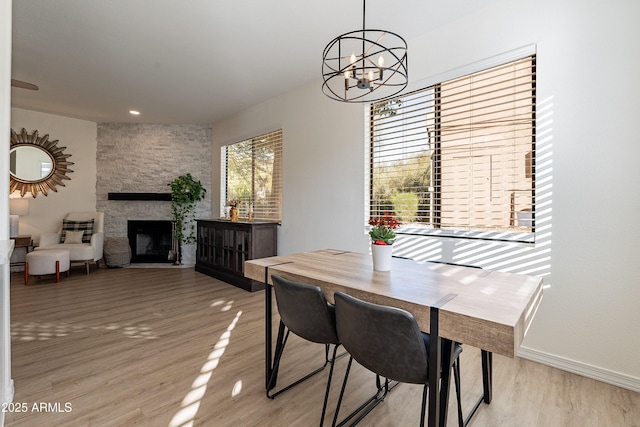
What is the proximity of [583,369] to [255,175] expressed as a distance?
15.3 ft

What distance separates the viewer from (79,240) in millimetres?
5352

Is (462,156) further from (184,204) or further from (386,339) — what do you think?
(184,204)

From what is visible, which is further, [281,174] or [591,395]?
[281,174]

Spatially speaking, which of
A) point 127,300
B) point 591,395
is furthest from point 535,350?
point 127,300

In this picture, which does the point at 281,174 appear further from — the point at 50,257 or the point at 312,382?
the point at 50,257

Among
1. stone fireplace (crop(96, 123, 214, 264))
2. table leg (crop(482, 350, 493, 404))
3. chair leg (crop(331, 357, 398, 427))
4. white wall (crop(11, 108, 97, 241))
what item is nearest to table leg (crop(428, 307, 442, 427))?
chair leg (crop(331, 357, 398, 427))

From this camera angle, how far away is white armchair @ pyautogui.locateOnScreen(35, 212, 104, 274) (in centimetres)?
495

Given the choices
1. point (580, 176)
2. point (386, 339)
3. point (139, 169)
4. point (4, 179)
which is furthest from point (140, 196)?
point (580, 176)

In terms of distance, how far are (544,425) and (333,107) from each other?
11.2ft

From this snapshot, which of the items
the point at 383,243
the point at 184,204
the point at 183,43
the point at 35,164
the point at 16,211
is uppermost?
the point at 183,43

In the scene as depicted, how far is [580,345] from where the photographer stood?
2.15 m

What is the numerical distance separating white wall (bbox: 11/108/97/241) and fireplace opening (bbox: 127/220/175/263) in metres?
0.93

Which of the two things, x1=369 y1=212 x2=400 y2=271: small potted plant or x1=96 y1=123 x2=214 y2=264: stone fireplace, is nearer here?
x1=369 y1=212 x2=400 y2=271: small potted plant

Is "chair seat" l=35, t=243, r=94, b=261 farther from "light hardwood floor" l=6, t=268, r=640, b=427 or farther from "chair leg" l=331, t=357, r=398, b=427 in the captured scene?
"chair leg" l=331, t=357, r=398, b=427
